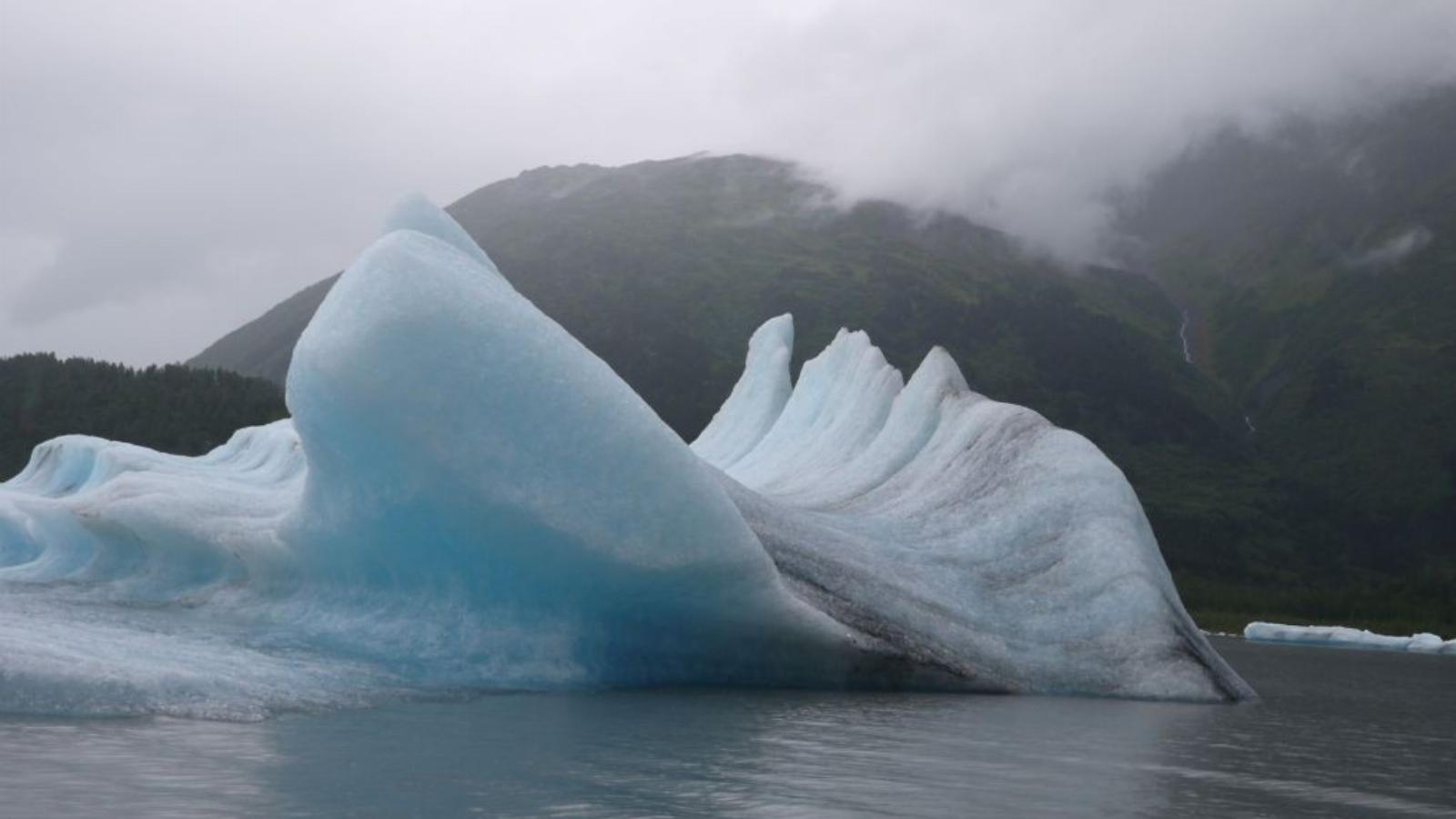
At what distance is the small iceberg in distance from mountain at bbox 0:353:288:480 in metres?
61.5

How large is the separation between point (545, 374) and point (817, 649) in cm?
527

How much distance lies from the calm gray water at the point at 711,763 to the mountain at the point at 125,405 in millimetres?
84326

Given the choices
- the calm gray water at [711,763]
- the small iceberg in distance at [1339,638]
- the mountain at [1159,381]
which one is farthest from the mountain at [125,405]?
the calm gray water at [711,763]

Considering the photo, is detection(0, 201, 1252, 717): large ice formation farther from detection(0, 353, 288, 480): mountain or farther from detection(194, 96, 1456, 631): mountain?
detection(194, 96, 1456, 631): mountain

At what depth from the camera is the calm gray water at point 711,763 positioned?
985cm

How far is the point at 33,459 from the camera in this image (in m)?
51.9

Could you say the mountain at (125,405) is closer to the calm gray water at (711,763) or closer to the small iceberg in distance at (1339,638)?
the small iceberg in distance at (1339,638)

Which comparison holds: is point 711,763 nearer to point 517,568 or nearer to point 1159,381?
point 517,568

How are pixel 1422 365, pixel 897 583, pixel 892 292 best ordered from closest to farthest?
1. pixel 897 583
2. pixel 1422 365
3. pixel 892 292

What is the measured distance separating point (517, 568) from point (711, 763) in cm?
572

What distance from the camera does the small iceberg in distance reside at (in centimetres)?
6894

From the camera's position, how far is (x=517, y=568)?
17281 millimetres

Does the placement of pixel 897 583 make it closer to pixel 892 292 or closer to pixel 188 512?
pixel 188 512

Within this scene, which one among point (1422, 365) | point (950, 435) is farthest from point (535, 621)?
point (1422, 365)
